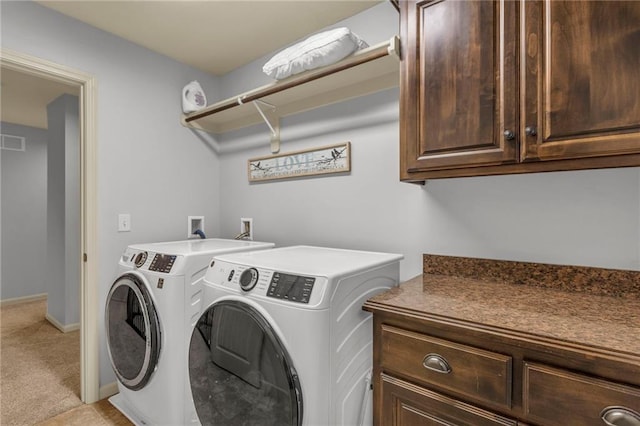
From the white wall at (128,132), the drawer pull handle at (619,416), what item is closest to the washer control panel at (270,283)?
the drawer pull handle at (619,416)

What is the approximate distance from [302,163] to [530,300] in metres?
1.49

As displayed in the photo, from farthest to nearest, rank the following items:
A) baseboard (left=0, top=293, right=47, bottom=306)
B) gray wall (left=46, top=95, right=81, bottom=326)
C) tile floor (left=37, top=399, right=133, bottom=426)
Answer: baseboard (left=0, top=293, right=47, bottom=306)
gray wall (left=46, top=95, right=81, bottom=326)
tile floor (left=37, top=399, right=133, bottom=426)

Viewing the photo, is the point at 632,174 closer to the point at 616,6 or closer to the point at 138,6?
the point at 616,6

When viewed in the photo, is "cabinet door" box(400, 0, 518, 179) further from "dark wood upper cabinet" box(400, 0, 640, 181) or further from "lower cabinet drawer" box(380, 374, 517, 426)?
"lower cabinet drawer" box(380, 374, 517, 426)

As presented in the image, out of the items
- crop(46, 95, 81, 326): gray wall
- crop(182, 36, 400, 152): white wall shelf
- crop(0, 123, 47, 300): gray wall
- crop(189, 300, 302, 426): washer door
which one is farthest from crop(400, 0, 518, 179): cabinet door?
crop(0, 123, 47, 300): gray wall

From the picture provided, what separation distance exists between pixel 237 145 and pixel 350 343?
76.8 inches

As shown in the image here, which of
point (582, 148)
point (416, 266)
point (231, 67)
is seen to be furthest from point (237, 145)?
point (582, 148)

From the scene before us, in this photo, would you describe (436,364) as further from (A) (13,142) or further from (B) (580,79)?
(A) (13,142)

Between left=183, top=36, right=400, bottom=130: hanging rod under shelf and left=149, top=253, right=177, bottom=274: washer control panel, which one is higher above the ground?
left=183, top=36, right=400, bottom=130: hanging rod under shelf

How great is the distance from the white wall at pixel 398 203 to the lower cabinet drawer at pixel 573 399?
651mm

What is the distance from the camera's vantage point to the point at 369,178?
6.08ft

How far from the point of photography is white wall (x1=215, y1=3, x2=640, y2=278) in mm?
1229

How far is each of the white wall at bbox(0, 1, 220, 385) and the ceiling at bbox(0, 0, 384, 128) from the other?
0.11 m

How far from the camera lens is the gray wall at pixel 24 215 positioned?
4.10m
